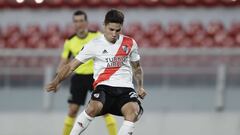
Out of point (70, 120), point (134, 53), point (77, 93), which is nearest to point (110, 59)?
point (134, 53)

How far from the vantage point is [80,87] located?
939 centimetres

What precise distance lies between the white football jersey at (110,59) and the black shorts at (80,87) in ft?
6.55

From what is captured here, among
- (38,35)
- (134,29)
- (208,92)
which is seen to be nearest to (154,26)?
(134,29)

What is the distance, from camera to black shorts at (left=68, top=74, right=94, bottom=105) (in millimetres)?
9359

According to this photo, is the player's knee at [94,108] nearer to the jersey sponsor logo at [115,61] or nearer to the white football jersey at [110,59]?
the white football jersey at [110,59]

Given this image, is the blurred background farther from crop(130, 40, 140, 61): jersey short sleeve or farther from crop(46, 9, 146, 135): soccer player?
crop(46, 9, 146, 135): soccer player

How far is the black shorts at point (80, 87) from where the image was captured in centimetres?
936

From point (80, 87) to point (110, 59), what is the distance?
220 centimetres

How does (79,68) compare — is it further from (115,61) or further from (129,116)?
(129,116)

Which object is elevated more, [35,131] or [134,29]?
[134,29]

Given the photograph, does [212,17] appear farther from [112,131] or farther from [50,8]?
[112,131]

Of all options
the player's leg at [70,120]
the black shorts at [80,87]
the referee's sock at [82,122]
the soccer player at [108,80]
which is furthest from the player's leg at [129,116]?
the black shorts at [80,87]

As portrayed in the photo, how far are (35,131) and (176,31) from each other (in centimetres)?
529

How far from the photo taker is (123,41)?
734cm
